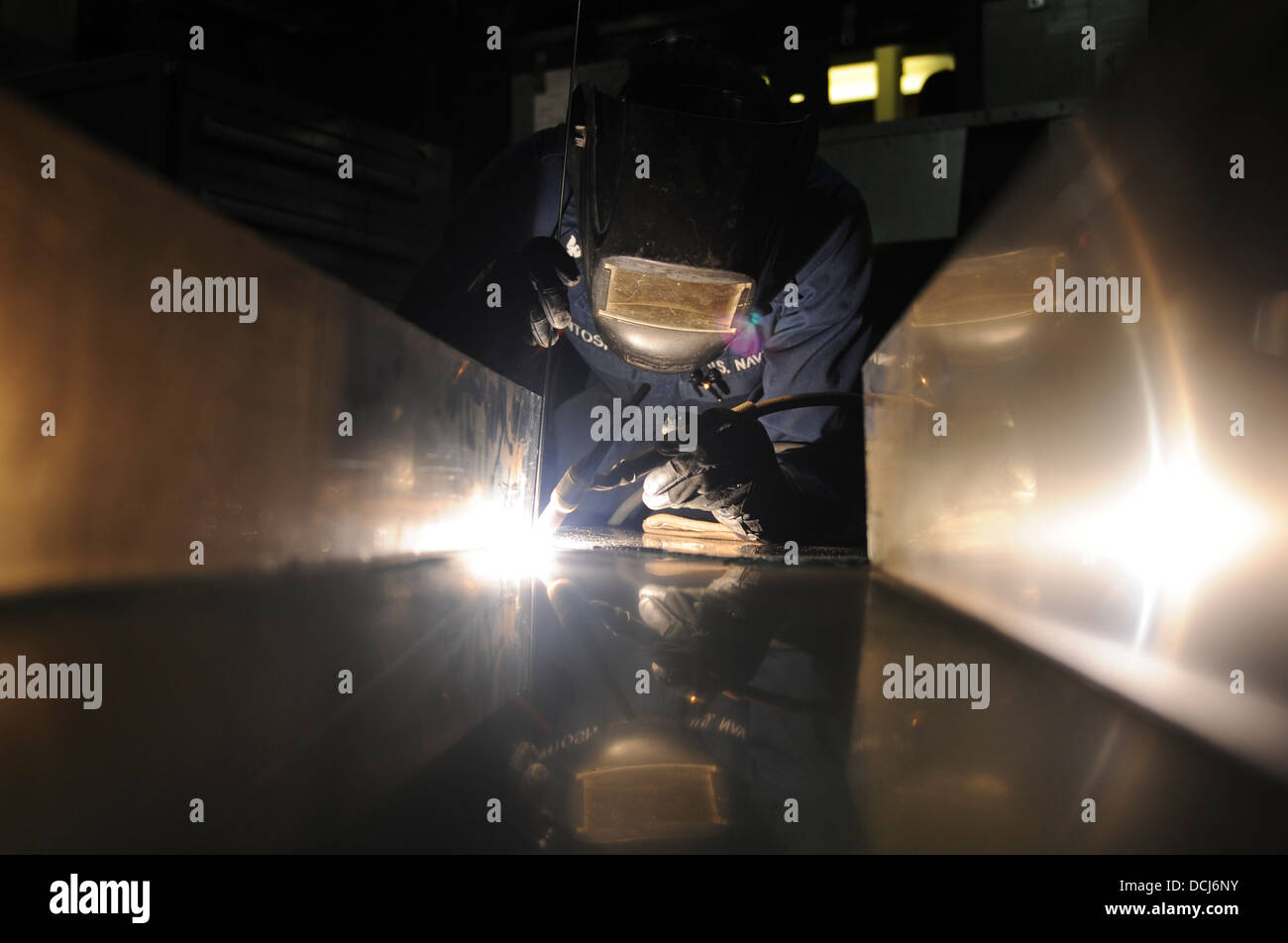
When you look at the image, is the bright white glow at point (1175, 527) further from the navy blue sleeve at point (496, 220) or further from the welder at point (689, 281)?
the navy blue sleeve at point (496, 220)

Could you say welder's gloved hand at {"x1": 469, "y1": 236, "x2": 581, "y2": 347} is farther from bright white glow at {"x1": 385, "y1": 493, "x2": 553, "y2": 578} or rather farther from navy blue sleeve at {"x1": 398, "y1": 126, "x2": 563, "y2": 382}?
bright white glow at {"x1": 385, "y1": 493, "x2": 553, "y2": 578}

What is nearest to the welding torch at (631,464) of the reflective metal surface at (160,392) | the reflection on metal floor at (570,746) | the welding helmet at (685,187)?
the welding helmet at (685,187)

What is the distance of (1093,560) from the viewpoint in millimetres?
601

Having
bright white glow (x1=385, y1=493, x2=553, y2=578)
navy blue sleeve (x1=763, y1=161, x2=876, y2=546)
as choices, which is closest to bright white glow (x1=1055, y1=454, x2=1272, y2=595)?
bright white glow (x1=385, y1=493, x2=553, y2=578)

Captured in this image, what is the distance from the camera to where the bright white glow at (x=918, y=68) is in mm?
2572

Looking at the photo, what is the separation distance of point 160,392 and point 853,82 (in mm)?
2688

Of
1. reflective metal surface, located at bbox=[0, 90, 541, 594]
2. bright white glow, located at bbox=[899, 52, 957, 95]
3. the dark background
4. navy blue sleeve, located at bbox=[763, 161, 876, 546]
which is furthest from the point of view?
bright white glow, located at bbox=[899, 52, 957, 95]

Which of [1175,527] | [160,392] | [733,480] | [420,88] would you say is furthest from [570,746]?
[420,88]

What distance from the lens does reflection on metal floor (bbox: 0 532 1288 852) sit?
262 mm

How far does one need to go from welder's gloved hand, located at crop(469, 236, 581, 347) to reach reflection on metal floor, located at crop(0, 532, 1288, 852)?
1058 millimetres

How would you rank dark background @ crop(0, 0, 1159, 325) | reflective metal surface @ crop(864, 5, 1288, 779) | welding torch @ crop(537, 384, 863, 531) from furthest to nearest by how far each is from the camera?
1. dark background @ crop(0, 0, 1159, 325)
2. welding torch @ crop(537, 384, 863, 531)
3. reflective metal surface @ crop(864, 5, 1288, 779)

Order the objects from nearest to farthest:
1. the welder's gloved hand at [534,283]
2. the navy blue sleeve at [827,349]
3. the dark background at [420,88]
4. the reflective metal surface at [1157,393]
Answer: the reflective metal surface at [1157,393] < the welder's gloved hand at [534,283] < the navy blue sleeve at [827,349] < the dark background at [420,88]

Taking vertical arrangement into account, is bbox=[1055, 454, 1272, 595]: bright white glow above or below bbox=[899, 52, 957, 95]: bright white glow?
below

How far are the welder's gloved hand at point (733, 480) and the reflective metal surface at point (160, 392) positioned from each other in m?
0.70
